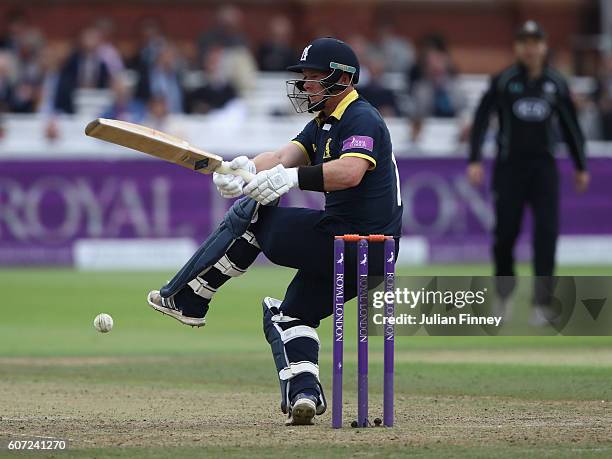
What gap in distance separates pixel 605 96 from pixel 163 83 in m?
7.00

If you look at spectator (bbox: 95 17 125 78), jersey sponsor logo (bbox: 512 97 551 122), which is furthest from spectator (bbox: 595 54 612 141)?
jersey sponsor logo (bbox: 512 97 551 122)

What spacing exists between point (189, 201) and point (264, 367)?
780cm

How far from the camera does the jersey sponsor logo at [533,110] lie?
38.3ft

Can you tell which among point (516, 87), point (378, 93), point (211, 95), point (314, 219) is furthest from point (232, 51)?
point (314, 219)

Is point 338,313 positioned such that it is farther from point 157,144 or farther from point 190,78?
point 190,78

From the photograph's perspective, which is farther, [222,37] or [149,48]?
[222,37]

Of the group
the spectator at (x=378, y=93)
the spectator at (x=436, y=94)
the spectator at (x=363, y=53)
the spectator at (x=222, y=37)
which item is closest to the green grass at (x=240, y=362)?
the spectator at (x=378, y=93)

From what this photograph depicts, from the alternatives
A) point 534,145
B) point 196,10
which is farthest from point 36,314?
point 196,10

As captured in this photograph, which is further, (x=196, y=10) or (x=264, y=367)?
(x=196, y=10)

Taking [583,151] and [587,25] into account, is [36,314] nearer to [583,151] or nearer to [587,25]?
[583,151]

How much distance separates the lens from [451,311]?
6.73 meters

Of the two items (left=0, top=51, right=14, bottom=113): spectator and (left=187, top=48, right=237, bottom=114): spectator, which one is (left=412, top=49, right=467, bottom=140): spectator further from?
(left=0, top=51, right=14, bottom=113): spectator

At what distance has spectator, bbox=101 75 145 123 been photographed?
18.8m

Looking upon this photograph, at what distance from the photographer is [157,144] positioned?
22.6 ft
